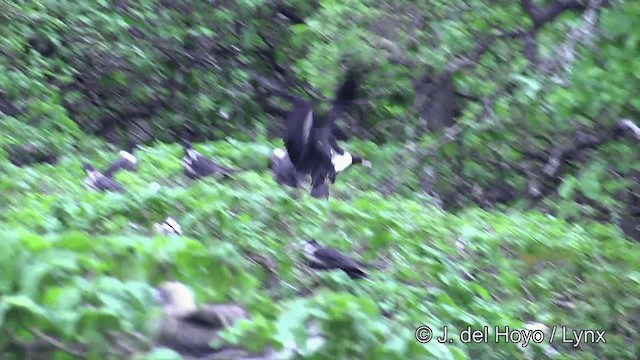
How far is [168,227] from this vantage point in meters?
3.87

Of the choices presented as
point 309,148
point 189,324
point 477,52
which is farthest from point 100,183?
point 477,52

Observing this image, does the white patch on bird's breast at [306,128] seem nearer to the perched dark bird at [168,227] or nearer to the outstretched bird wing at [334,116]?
the outstretched bird wing at [334,116]

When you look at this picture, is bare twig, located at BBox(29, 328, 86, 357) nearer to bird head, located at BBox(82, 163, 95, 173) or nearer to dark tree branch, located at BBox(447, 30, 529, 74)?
bird head, located at BBox(82, 163, 95, 173)

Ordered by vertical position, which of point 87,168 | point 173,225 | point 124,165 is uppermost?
point 173,225

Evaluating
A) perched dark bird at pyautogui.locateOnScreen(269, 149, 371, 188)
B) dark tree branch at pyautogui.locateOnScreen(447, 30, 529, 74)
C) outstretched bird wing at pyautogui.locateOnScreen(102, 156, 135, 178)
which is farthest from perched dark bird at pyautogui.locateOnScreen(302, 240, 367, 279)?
dark tree branch at pyautogui.locateOnScreen(447, 30, 529, 74)

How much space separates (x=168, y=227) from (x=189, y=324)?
139 centimetres

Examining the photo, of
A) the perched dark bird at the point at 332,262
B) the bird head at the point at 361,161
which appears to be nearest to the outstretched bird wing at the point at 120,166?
the bird head at the point at 361,161

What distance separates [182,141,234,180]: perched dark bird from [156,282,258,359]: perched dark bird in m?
3.02

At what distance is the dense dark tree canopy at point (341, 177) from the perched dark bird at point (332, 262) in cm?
10

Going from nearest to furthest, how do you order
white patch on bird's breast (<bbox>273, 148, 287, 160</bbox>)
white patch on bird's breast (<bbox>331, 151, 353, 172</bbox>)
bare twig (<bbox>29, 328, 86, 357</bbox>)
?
1. bare twig (<bbox>29, 328, 86, 357</bbox>)
2. white patch on bird's breast (<bbox>331, 151, 353, 172</bbox>)
3. white patch on bird's breast (<bbox>273, 148, 287, 160</bbox>)

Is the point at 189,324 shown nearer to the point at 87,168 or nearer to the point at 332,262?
the point at 332,262

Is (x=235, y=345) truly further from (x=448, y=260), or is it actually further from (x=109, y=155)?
(x=109, y=155)

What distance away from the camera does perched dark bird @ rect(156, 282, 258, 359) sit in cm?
246

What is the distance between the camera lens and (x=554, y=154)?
6574 millimetres
